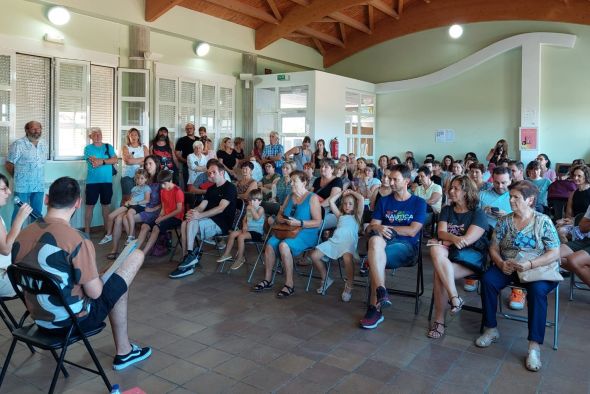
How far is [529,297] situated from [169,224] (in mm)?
3769

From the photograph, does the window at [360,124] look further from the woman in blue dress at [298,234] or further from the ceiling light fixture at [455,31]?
the woman in blue dress at [298,234]

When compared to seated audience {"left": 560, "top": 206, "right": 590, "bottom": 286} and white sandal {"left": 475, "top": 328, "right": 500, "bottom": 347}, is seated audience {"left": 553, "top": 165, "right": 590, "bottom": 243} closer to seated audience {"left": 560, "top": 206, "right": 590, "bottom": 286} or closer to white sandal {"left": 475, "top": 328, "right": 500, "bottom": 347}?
seated audience {"left": 560, "top": 206, "right": 590, "bottom": 286}

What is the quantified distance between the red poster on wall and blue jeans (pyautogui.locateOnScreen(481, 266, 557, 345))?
320 inches

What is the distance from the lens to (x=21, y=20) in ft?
22.9

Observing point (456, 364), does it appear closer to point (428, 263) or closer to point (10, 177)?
point (428, 263)

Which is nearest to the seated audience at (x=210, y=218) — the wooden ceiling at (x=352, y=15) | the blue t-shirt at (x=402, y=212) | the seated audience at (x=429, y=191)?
the blue t-shirt at (x=402, y=212)

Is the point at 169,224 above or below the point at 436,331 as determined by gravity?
above

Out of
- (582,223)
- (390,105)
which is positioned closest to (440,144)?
(390,105)

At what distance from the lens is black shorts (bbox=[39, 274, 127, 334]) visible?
8.13 feet

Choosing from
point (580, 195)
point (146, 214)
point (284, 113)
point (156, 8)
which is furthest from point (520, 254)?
point (284, 113)

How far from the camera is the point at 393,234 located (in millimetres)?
4012

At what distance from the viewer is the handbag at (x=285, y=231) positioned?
175 inches

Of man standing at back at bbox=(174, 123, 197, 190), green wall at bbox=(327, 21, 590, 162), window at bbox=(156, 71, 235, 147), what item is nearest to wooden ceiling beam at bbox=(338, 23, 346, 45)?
green wall at bbox=(327, 21, 590, 162)

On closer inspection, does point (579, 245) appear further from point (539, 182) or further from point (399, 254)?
point (539, 182)
